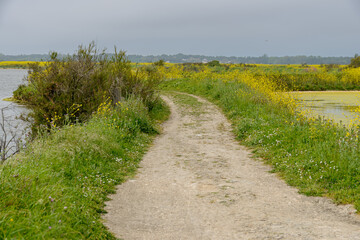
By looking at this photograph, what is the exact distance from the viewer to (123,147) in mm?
8188

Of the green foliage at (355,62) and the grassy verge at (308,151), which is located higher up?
the green foliage at (355,62)

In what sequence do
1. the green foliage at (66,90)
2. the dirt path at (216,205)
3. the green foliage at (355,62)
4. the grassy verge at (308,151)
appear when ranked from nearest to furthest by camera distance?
the dirt path at (216,205), the grassy verge at (308,151), the green foliage at (66,90), the green foliage at (355,62)

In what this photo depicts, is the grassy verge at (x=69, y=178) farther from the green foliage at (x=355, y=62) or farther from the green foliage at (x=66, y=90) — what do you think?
the green foliage at (x=355, y=62)

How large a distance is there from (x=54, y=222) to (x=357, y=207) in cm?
421

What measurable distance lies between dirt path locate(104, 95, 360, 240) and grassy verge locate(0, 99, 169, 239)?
38 centimetres

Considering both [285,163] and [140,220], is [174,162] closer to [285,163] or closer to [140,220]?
[285,163]

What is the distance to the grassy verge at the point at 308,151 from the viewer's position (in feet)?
18.4

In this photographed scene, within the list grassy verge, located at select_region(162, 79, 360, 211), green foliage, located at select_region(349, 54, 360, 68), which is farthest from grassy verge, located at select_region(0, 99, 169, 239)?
green foliage, located at select_region(349, 54, 360, 68)

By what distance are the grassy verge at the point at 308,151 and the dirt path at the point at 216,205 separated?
325 mm

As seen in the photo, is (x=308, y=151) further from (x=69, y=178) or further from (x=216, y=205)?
(x=69, y=178)

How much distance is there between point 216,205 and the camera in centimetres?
511

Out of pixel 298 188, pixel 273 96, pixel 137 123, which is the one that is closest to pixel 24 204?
pixel 298 188

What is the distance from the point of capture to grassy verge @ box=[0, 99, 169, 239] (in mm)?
3398

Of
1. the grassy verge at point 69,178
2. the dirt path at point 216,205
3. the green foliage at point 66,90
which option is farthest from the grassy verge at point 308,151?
the green foliage at point 66,90
